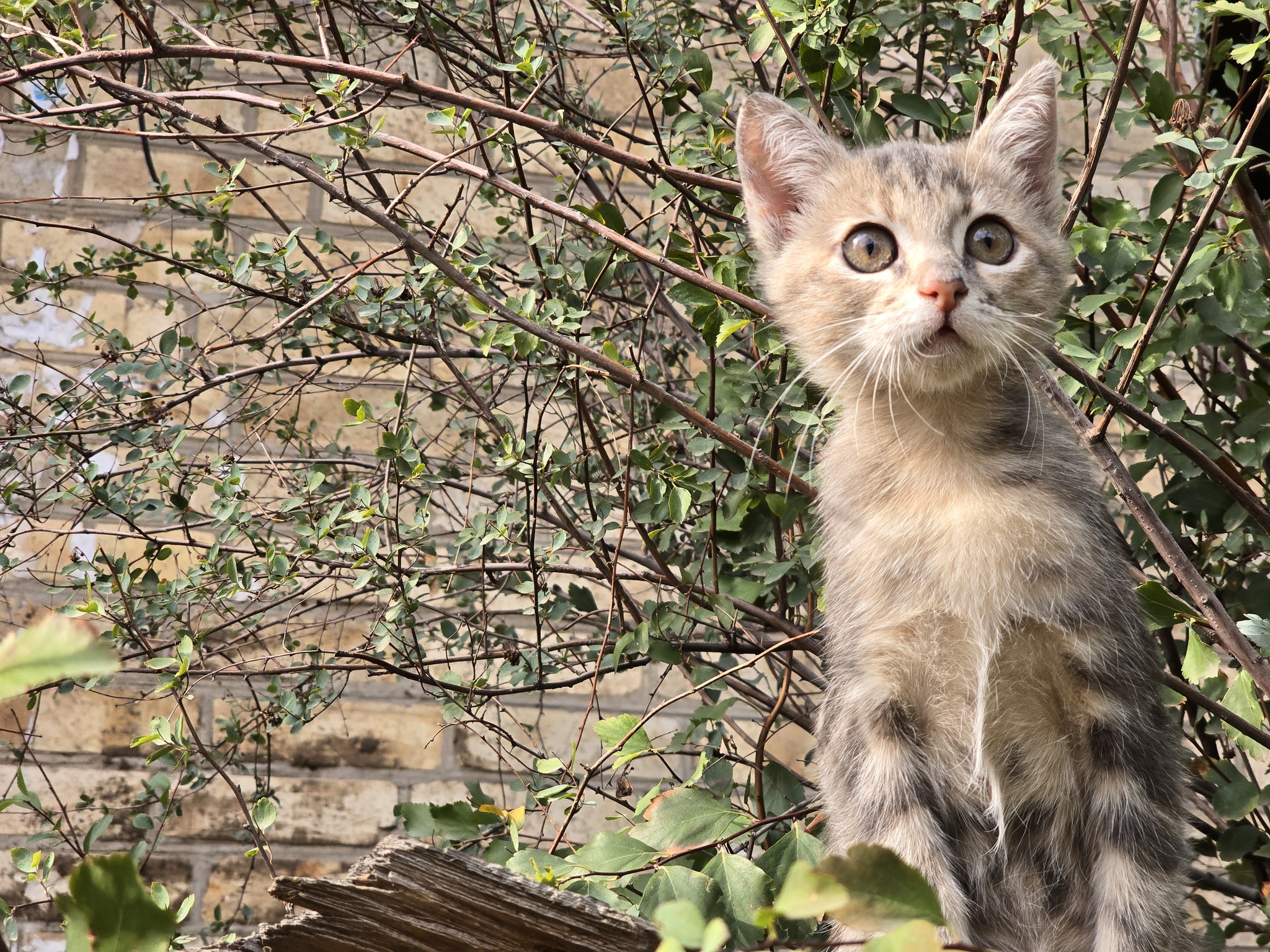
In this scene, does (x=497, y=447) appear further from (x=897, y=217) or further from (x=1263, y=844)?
(x=1263, y=844)

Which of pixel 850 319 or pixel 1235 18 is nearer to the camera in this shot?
pixel 850 319

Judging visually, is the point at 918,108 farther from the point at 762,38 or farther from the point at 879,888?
the point at 879,888

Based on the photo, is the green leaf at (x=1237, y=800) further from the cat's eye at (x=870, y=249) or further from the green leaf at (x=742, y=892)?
the cat's eye at (x=870, y=249)

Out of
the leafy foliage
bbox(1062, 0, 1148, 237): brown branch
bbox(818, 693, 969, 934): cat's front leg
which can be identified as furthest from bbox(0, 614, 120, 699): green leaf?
bbox(1062, 0, 1148, 237): brown branch

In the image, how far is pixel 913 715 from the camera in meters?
1.57

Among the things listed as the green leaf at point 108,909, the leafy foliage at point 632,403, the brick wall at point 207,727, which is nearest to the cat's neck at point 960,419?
the leafy foliage at point 632,403

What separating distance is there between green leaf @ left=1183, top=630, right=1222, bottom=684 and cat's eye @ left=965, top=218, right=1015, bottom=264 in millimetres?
611

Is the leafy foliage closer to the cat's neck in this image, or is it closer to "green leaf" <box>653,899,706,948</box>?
the cat's neck

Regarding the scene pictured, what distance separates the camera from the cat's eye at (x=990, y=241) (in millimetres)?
1683

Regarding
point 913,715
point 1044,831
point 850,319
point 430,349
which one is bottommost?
point 1044,831

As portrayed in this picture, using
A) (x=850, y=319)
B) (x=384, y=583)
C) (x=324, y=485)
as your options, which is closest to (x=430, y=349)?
(x=324, y=485)

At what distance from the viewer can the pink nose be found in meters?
1.50

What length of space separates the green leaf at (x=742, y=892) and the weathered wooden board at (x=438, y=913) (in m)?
0.27

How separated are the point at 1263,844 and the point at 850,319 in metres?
1.04
